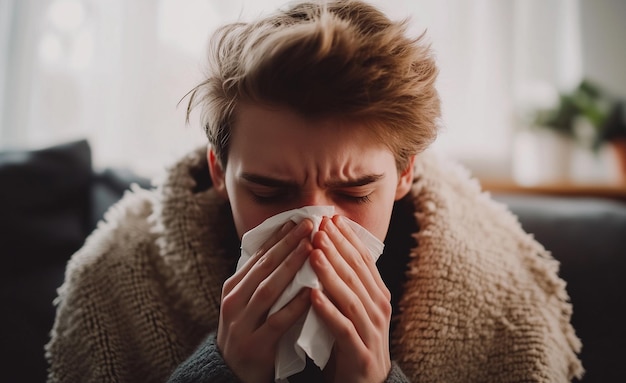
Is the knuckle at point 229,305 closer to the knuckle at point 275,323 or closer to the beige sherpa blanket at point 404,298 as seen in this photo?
the knuckle at point 275,323

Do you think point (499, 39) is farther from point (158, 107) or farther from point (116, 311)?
point (116, 311)

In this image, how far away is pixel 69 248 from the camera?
1.16 m

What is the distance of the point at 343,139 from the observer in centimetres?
75

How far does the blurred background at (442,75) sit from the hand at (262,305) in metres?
1.14

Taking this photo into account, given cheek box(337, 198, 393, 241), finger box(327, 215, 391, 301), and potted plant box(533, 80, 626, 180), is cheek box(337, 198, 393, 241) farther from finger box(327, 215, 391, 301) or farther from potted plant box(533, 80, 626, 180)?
potted plant box(533, 80, 626, 180)

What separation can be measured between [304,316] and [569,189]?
1326 millimetres

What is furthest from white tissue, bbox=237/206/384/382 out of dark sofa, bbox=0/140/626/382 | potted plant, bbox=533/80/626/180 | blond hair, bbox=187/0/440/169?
potted plant, bbox=533/80/626/180

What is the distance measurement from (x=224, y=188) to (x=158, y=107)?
1064 millimetres

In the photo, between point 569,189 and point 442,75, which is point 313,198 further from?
point 569,189

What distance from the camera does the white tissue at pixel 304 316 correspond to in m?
0.71

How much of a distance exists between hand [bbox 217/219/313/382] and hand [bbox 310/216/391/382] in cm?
3

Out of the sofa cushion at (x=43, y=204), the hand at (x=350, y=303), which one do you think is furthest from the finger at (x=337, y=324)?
the sofa cushion at (x=43, y=204)

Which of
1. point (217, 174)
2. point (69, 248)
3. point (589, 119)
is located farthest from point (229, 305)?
point (589, 119)

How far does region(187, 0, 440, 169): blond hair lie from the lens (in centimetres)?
73
